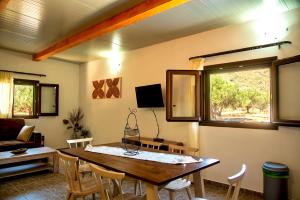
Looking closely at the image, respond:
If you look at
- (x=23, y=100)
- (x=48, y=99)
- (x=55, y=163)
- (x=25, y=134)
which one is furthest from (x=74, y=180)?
(x=48, y=99)

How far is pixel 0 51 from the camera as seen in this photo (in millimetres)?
5133

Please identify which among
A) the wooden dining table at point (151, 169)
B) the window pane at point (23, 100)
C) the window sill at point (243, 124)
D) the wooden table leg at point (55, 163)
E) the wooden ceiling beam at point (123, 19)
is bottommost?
the wooden table leg at point (55, 163)

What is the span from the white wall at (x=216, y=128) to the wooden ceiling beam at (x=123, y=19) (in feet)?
4.48

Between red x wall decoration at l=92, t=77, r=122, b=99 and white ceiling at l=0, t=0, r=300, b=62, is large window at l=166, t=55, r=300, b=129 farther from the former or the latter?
red x wall decoration at l=92, t=77, r=122, b=99

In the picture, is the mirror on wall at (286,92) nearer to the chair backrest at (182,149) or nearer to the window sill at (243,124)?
the window sill at (243,124)

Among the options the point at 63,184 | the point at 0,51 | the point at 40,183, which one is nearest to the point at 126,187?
the point at 63,184

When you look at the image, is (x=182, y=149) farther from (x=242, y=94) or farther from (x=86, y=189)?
(x=242, y=94)

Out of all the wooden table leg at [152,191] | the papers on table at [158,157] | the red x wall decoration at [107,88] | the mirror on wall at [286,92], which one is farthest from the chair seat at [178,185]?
the red x wall decoration at [107,88]

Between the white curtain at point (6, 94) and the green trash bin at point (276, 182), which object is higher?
the white curtain at point (6, 94)

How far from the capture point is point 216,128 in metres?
3.58

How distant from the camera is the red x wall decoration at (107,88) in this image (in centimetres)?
533

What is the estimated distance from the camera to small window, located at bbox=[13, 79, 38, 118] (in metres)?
5.47

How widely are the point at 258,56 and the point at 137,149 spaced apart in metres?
2.25

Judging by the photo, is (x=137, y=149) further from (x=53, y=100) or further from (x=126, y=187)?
(x=53, y=100)
